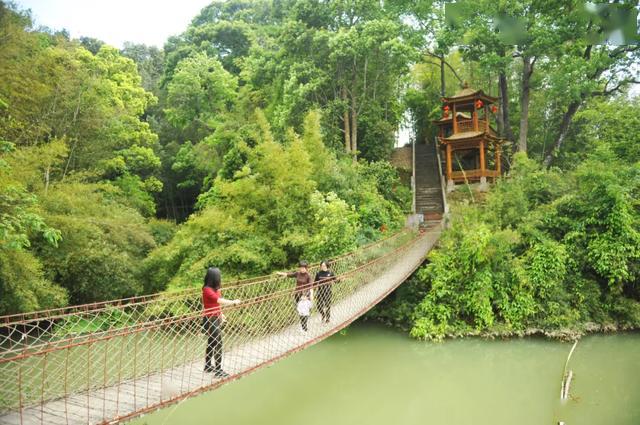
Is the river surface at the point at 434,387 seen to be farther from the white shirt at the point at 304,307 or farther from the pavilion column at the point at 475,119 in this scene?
the pavilion column at the point at 475,119

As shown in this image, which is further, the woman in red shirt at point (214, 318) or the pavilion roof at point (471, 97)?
the pavilion roof at point (471, 97)

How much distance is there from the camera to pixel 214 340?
314 centimetres

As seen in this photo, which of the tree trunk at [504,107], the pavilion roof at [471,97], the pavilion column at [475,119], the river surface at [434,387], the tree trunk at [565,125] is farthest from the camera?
the tree trunk at [504,107]

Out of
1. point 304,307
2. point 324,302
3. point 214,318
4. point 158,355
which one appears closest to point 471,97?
point 324,302

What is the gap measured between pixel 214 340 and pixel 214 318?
181mm

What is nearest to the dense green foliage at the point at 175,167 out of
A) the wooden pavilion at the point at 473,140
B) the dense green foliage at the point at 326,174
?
the dense green foliage at the point at 326,174

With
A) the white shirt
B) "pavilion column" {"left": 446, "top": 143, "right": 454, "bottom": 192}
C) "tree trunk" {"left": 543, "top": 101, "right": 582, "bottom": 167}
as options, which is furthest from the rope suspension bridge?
"tree trunk" {"left": 543, "top": 101, "right": 582, "bottom": 167}

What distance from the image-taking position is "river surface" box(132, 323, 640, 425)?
4.23m

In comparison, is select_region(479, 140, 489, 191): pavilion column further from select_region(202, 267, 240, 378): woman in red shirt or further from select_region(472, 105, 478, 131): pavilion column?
select_region(202, 267, 240, 378): woman in red shirt

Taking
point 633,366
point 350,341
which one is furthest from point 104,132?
point 633,366

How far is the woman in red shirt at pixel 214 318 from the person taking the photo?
306 cm

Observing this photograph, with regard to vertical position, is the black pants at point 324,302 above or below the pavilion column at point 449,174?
below

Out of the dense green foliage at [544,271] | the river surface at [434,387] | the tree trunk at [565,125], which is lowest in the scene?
the river surface at [434,387]

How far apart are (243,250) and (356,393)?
2.86 meters
